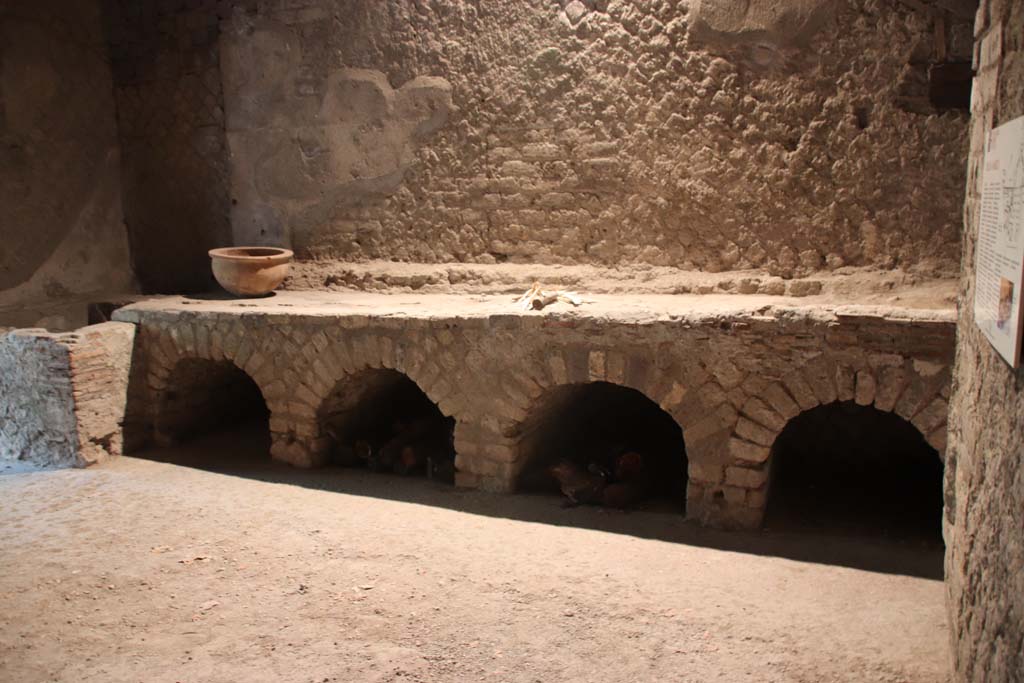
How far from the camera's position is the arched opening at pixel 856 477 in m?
5.10

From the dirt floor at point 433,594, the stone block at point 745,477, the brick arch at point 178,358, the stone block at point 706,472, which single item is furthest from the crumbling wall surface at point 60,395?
the stone block at point 745,477

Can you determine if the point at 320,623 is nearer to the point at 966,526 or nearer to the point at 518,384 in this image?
the point at 518,384

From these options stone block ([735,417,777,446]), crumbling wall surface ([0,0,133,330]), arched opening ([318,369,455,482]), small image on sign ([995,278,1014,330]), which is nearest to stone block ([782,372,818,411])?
stone block ([735,417,777,446])

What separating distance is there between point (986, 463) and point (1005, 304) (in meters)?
0.72

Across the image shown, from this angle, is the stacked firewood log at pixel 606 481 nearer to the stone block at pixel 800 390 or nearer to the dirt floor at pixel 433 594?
the dirt floor at pixel 433 594

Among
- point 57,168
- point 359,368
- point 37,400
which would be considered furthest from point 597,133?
point 57,168

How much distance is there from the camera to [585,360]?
5.28m

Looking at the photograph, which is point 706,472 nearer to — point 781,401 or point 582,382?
point 781,401

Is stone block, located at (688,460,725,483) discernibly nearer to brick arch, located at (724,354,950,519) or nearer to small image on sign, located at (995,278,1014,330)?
brick arch, located at (724,354,950,519)

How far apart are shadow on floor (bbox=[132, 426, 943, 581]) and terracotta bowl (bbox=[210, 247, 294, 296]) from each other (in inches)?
54.9

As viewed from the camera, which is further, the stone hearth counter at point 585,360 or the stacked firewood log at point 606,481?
the stacked firewood log at point 606,481

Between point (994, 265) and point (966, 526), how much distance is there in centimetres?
113

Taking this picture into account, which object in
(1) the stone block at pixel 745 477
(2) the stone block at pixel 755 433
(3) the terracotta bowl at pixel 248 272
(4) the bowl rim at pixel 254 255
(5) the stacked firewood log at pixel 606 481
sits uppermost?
(4) the bowl rim at pixel 254 255

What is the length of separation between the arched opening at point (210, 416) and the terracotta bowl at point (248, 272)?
701 millimetres
